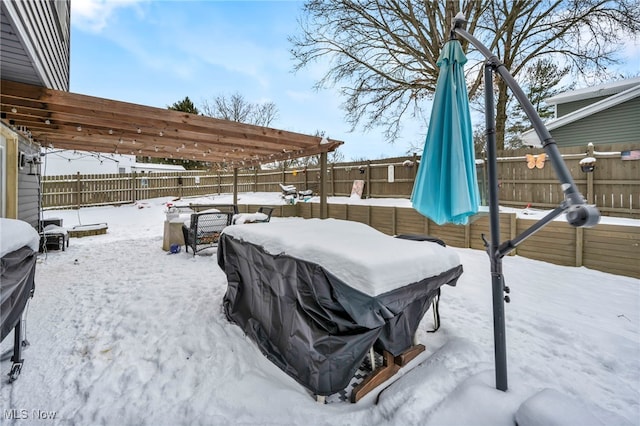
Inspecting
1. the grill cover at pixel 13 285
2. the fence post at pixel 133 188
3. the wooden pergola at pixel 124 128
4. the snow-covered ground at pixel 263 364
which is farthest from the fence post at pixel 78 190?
the grill cover at pixel 13 285

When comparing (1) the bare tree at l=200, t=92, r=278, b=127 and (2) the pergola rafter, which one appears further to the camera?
(1) the bare tree at l=200, t=92, r=278, b=127

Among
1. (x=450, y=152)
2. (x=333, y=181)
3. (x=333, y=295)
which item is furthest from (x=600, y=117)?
(x=333, y=295)

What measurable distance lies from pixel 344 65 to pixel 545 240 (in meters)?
8.43

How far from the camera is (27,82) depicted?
3199mm

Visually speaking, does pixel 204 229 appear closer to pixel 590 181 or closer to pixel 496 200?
pixel 496 200

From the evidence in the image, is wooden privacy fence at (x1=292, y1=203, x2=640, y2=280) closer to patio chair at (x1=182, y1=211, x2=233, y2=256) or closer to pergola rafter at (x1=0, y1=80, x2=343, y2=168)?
pergola rafter at (x1=0, y1=80, x2=343, y2=168)

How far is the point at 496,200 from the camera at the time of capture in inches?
64.1

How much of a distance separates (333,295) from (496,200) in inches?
45.7

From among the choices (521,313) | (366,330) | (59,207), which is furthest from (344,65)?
(59,207)

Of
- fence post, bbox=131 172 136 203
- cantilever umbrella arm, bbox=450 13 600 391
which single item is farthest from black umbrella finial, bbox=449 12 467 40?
fence post, bbox=131 172 136 203

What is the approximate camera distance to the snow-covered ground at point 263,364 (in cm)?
152

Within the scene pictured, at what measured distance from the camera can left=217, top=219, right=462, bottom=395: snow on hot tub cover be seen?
1.54 metres

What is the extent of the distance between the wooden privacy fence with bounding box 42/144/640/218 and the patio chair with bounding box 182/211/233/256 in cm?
404

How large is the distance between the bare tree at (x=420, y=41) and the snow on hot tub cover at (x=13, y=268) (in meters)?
9.93
